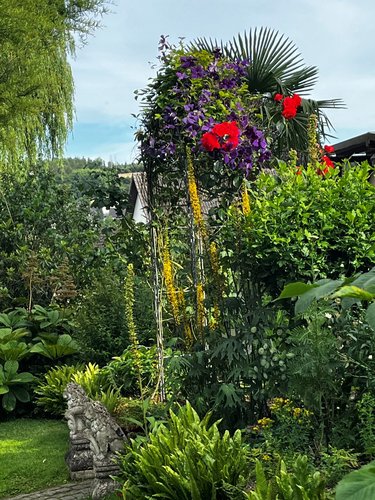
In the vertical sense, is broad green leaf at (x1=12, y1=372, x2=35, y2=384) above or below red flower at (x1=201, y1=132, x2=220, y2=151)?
below

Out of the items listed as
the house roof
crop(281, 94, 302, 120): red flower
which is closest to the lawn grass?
crop(281, 94, 302, 120): red flower

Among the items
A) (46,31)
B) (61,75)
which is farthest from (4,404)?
(61,75)

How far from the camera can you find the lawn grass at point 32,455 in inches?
205

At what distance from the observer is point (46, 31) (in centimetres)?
1140

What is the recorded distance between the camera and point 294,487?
2.91 m

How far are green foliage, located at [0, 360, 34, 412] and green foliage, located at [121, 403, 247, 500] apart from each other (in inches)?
143

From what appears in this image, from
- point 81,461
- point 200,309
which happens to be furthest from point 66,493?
point 200,309

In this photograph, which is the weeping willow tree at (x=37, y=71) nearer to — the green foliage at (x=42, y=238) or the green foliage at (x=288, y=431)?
the green foliage at (x=42, y=238)

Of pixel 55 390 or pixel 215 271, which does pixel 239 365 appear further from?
A: pixel 55 390

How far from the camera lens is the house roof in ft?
33.6

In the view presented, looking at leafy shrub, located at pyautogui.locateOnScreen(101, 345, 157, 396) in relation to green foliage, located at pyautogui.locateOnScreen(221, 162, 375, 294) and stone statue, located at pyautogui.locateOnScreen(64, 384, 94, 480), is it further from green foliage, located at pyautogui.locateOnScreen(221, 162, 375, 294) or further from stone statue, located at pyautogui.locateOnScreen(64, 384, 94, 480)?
green foliage, located at pyautogui.locateOnScreen(221, 162, 375, 294)

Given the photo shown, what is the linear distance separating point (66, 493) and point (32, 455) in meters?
1.09

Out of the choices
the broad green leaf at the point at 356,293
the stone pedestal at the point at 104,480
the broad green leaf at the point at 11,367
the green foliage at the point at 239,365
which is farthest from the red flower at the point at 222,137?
the broad green leaf at the point at 11,367

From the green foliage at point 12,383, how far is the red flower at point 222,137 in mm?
3888
